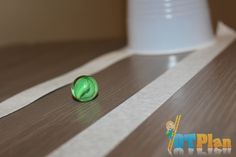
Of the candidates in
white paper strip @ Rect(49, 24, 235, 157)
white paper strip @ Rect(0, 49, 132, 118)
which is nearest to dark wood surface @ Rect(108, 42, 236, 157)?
white paper strip @ Rect(49, 24, 235, 157)

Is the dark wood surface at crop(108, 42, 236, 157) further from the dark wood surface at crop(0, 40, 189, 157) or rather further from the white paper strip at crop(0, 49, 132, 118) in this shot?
the white paper strip at crop(0, 49, 132, 118)

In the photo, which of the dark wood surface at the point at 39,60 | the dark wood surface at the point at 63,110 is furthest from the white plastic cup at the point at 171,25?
the dark wood surface at the point at 39,60

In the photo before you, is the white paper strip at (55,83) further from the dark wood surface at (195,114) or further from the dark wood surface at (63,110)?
the dark wood surface at (195,114)

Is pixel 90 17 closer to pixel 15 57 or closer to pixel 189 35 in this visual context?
pixel 15 57

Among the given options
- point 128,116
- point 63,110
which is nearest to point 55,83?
point 63,110

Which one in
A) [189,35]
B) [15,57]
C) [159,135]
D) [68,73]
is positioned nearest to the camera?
[159,135]

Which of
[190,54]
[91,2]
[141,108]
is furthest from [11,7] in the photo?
[141,108]
